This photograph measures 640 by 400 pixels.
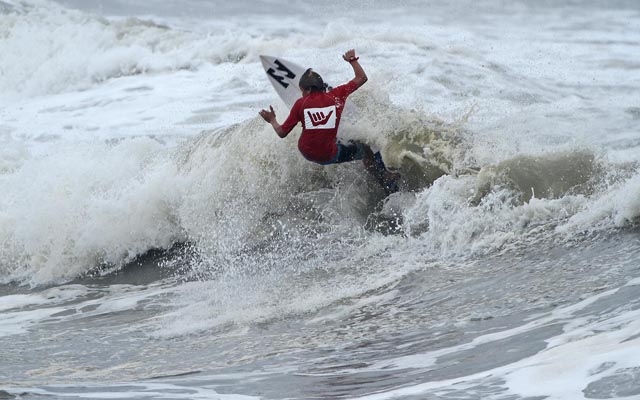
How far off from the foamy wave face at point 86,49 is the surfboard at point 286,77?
9327mm

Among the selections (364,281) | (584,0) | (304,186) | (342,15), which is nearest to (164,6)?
(342,15)

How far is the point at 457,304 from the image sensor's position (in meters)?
6.33

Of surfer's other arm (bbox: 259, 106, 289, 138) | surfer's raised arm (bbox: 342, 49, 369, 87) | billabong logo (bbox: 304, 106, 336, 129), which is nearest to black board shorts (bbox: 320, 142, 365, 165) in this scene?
billabong logo (bbox: 304, 106, 336, 129)

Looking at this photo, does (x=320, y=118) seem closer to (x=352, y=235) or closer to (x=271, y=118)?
(x=271, y=118)

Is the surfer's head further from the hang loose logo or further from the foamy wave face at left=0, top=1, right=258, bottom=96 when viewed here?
the foamy wave face at left=0, top=1, right=258, bottom=96

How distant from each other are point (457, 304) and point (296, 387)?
1.66m

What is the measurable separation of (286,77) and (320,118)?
5.59ft

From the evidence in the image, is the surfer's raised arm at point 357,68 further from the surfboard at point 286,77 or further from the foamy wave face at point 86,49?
the foamy wave face at point 86,49

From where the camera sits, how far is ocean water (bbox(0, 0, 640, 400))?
5.24 meters

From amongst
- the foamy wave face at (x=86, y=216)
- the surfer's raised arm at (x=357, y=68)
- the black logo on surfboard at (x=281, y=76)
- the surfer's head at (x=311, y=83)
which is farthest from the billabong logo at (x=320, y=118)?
the foamy wave face at (x=86, y=216)

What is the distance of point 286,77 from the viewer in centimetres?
1016

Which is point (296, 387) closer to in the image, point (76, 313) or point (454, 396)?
point (454, 396)


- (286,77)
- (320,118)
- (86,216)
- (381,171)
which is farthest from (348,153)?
(86,216)

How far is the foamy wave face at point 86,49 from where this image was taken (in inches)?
793
